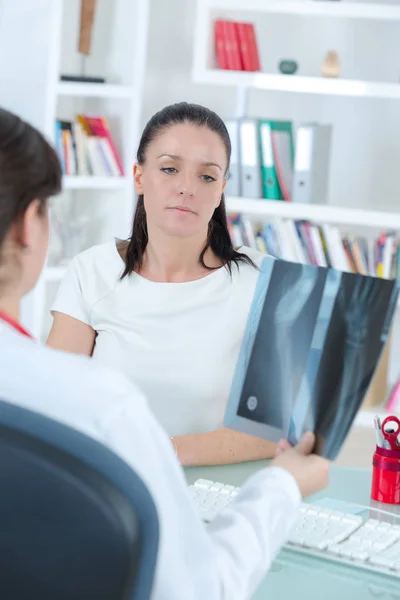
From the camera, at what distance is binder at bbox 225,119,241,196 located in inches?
158

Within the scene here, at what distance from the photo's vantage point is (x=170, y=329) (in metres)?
2.02

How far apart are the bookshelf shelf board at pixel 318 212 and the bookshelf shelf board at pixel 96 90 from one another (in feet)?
2.10

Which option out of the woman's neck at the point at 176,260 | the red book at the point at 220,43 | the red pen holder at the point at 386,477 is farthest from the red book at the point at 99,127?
the red pen holder at the point at 386,477

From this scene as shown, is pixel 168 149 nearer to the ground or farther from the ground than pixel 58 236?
farther from the ground

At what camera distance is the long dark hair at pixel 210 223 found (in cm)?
207

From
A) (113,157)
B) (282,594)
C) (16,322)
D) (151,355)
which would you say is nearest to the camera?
(16,322)

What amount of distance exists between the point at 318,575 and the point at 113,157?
121 inches

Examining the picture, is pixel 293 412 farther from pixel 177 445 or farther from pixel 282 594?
pixel 177 445

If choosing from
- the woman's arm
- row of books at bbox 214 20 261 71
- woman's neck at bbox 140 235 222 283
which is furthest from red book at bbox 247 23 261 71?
the woman's arm

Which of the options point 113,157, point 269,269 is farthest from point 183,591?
point 113,157

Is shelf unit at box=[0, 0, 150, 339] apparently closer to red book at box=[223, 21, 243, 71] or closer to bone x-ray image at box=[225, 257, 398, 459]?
red book at box=[223, 21, 243, 71]

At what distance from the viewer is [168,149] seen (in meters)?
2.07

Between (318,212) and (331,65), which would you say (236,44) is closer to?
(331,65)

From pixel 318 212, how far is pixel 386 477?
8.18 feet
